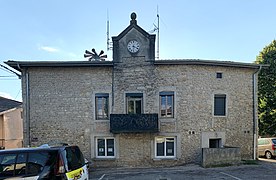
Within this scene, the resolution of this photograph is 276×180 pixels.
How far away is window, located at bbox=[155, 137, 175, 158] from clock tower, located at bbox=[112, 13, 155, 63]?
4878mm

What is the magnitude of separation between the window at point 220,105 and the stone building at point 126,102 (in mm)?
331

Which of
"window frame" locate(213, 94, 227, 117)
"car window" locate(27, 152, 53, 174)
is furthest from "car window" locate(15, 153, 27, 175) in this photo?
"window frame" locate(213, 94, 227, 117)

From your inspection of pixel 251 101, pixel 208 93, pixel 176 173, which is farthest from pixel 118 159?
pixel 251 101

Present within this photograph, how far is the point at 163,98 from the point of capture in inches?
538

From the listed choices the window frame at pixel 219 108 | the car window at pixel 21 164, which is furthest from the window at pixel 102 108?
the car window at pixel 21 164

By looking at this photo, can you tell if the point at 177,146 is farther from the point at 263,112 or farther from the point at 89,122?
the point at 263,112

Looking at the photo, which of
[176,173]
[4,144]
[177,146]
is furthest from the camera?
[4,144]

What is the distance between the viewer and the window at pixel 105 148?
538 inches

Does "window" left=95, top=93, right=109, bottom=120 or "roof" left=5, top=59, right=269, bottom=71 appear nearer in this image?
"roof" left=5, top=59, right=269, bottom=71

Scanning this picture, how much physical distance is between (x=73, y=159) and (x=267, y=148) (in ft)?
49.7

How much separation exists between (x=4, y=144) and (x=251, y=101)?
21846mm

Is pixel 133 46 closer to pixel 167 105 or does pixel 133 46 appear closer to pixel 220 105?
pixel 167 105

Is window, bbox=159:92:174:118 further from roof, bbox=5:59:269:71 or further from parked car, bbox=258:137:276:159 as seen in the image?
parked car, bbox=258:137:276:159

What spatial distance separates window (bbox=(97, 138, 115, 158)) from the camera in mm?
13656
